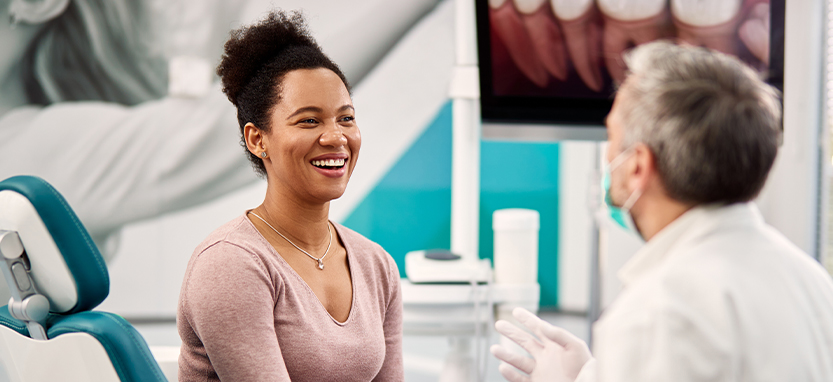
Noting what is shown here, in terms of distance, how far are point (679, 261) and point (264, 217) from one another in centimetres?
82

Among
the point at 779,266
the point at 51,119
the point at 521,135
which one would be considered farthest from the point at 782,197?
the point at 51,119

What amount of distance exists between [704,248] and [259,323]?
2.31 ft

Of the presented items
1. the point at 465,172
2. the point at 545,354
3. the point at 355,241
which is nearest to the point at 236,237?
the point at 355,241

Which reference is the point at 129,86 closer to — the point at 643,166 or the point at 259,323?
the point at 259,323

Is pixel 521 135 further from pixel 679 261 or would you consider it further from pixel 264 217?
pixel 679 261

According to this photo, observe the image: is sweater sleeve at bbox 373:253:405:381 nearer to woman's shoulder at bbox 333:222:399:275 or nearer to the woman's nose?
woman's shoulder at bbox 333:222:399:275

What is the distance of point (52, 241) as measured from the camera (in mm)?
854

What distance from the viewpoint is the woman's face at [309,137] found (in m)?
1.14

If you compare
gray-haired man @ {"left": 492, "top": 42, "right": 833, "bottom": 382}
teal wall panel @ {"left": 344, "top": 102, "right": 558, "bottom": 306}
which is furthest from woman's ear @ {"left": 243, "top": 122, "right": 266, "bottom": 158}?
teal wall panel @ {"left": 344, "top": 102, "right": 558, "bottom": 306}

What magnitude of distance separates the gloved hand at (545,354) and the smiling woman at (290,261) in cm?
28

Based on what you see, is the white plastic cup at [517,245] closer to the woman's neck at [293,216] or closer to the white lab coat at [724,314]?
the woman's neck at [293,216]

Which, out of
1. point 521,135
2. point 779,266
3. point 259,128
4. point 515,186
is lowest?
point 515,186

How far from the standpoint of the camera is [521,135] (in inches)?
79.8

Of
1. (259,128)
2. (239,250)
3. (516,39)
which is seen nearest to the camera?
(239,250)
